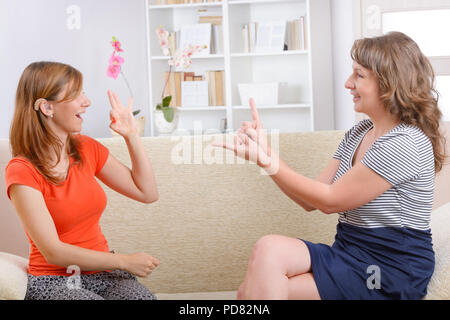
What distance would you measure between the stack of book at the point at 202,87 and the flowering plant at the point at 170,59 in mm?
77

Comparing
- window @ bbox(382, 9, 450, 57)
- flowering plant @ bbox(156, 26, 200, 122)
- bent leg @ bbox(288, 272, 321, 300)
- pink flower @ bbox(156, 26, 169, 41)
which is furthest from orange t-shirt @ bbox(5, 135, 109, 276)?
pink flower @ bbox(156, 26, 169, 41)

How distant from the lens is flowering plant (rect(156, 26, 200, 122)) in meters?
3.64

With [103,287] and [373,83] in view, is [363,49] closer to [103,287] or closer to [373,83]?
[373,83]

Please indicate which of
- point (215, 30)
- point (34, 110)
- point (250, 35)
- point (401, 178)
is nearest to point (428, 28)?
point (250, 35)

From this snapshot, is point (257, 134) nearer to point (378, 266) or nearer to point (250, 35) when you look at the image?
point (378, 266)

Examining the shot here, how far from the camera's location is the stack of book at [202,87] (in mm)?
4375

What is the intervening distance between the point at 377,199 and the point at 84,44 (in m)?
3.08

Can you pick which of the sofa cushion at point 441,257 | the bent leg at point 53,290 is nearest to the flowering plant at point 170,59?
the sofa cushion at point 441,257

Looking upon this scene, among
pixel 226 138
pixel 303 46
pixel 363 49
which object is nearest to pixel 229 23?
pixel 303 46

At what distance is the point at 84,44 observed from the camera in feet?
12.5

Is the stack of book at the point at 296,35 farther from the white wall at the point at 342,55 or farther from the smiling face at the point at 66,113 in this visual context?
the smiling face at the point at 66,113

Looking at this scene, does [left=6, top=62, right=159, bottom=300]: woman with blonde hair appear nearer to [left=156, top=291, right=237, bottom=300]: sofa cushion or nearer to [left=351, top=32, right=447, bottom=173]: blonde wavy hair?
[left=156, top=291, right=237, bottom=300]: sofa cushion

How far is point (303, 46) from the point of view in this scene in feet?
13.9

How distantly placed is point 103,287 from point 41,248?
0.22 metres
